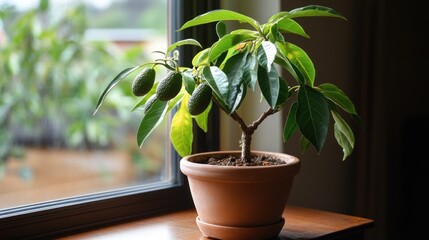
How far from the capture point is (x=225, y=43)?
121cm

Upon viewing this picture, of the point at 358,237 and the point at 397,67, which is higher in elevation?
the point at 397,67

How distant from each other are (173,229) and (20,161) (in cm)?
87

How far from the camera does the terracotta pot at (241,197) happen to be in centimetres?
120

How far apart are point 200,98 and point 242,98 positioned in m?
0.08

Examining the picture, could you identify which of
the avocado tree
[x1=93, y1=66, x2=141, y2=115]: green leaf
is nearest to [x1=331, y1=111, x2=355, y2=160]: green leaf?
the avocado tree

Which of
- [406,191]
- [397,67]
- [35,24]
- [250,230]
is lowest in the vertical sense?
[406,191]

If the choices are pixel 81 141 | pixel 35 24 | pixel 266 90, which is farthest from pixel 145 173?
pixel 266 90

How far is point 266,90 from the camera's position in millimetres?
1139

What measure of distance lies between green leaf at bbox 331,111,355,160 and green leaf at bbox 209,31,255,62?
260 mm

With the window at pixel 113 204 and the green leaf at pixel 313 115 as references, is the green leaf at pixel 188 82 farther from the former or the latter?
the window at pixel 113 204

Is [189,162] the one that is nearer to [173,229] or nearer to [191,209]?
[173,229]

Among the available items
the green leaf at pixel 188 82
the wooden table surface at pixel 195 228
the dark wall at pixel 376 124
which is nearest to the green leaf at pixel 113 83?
the green leaf at pixel 188 82

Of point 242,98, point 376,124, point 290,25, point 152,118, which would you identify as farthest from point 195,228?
point 376,124

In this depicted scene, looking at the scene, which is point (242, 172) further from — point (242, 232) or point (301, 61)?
point (301, 61)
